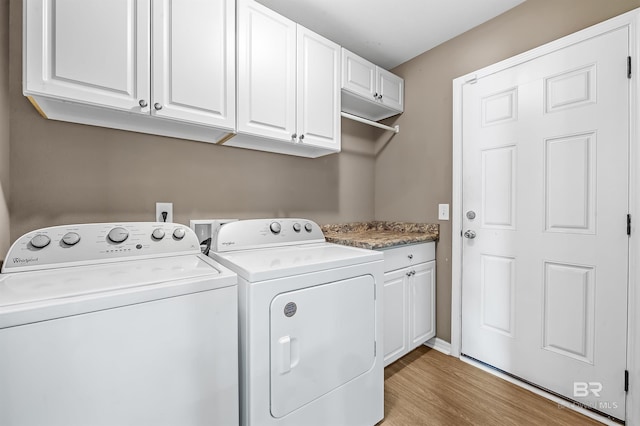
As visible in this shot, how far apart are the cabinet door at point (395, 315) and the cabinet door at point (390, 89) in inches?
56.1

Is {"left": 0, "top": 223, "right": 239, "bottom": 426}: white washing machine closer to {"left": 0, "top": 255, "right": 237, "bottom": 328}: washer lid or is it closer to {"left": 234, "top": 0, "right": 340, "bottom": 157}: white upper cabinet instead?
{"left": 0, "top": 255, "right": 237, "bottom": 328}: washer lid

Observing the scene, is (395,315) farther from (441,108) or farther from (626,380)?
(441,108)

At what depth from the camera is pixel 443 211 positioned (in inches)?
86.0

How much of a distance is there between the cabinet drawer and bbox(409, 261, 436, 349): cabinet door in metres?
0.05

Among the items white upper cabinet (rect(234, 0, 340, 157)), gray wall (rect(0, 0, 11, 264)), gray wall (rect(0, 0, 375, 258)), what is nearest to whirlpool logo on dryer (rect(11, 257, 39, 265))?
gray wall (rect(0, 0, 11, 264))

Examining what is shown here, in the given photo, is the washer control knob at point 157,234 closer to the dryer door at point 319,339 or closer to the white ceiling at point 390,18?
the dryer door at point 319,339

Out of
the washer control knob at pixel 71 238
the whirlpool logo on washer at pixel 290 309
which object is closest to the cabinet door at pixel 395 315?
the whirlpool logo on washer at pixel 290 309

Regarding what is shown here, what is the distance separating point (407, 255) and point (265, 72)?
150 cm

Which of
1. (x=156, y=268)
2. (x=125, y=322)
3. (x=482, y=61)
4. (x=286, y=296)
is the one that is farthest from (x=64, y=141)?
(x=482, y=61)

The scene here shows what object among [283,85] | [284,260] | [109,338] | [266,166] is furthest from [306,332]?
[283,85]

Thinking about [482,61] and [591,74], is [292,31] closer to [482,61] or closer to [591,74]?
[482,61]

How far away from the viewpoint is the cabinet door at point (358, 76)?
202cm

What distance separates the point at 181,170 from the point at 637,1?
101 inches

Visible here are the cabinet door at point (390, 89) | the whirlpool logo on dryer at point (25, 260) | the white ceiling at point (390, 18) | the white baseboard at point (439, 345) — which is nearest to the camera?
the whirlpool logo on dryer at point (25, 260)
